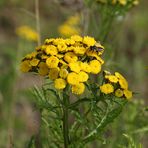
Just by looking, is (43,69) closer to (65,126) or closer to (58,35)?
(65,126)

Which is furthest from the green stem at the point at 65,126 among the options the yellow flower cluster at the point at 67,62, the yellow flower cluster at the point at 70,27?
the yellow flower cluster at the point at 70,27

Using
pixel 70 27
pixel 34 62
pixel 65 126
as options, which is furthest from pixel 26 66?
pixel 70 27

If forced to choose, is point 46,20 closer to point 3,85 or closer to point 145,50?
point 145,50

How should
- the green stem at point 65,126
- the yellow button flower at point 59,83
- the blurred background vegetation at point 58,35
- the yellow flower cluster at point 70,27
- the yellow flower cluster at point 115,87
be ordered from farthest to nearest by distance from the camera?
the yellow flower cluster at point 70,27
the blurred background vegetation at point 58,35
the green stem at point 65,126
the yellow flower cluster at point 115,87
the yellow button flower at point 59,83

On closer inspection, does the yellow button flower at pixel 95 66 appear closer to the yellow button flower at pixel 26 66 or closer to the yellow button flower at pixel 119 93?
the yellow button flower at pixel 119 93

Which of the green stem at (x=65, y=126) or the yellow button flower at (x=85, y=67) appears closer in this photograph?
the yellow button flower at (x=85, y=67)

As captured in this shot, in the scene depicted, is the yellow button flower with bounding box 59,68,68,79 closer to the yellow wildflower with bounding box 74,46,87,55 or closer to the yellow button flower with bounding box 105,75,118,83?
the yellow wildflower with bounding box 74,46,87,55

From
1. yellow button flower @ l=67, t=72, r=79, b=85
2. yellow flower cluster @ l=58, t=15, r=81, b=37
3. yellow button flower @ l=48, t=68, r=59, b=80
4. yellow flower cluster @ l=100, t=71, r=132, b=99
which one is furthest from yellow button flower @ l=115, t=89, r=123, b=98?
yellow flower cluster @ l=58, t=15, r=81, b=37
